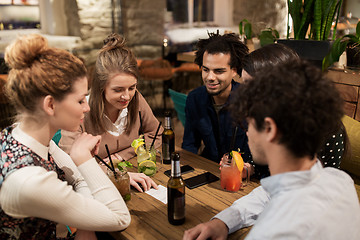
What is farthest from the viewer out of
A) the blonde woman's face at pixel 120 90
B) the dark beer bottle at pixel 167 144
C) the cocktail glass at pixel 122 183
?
the blonde woman's face at pixel 120 90

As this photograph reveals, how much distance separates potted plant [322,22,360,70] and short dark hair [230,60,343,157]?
1478mm

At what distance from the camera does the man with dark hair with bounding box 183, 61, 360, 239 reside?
82 centimetres

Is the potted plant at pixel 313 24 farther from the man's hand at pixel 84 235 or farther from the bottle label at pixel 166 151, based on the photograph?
the man's hand at pixel 84 235

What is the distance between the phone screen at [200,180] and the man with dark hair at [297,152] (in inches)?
24.7

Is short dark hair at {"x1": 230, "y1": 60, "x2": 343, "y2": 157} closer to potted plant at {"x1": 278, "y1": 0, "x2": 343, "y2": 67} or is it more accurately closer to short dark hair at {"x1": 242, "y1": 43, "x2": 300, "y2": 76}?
short dark hair at {"x1": 242, "y1": 43, "x2": 300, "y2": 76}

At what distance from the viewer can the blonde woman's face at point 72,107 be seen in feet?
3.97

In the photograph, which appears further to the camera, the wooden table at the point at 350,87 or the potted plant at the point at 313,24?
the potted plant at the point at 313,24

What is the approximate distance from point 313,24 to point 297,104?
2.06 metres

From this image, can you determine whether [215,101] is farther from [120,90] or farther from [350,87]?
[350,87]

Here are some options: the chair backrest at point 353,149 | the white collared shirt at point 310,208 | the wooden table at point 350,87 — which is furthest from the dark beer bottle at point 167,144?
the wooden table at point 350,87

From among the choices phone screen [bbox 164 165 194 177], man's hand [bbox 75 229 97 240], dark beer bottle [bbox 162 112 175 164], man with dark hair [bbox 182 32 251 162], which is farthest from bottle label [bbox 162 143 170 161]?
man's hand [bbox 75 229 97 240]

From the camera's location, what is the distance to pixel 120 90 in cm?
193

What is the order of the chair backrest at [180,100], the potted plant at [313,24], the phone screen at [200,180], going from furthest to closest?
the chair backrest at [180,100], the potted plant at [313,24], the phone screen at [200,180]

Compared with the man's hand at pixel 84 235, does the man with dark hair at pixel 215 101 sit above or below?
above
